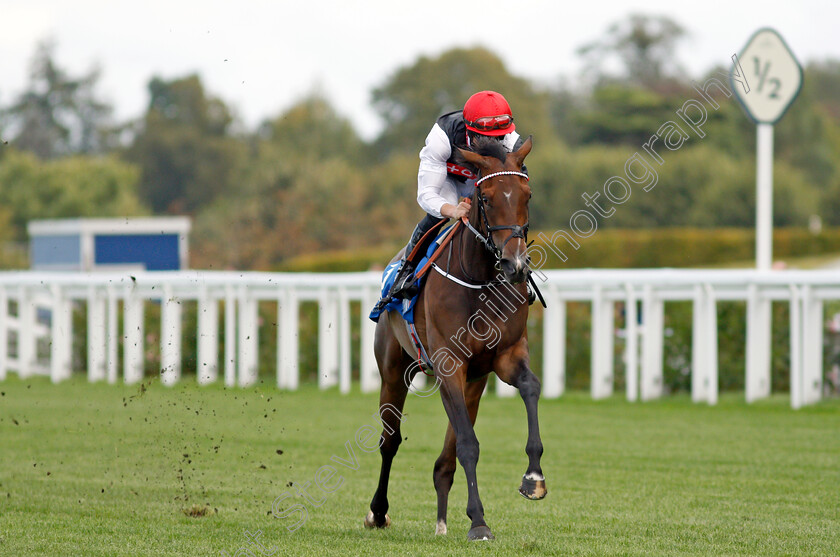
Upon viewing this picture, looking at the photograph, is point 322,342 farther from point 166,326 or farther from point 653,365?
point 653,365

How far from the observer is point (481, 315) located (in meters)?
5.12

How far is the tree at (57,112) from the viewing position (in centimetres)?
5938

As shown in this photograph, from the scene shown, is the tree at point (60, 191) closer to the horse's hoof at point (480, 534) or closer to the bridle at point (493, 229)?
the bridle at point (493, 229)

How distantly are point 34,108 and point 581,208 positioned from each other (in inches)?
1367

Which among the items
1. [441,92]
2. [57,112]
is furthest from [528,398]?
[57,112]

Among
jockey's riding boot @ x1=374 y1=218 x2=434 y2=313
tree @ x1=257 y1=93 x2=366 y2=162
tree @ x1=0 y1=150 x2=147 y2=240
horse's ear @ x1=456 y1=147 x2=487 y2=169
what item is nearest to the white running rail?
jockey's riding boot @ x1=374 y1=218 x2=434 y2=313

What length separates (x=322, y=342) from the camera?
44.3 ft

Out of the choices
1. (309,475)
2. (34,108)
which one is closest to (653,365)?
(309,475)

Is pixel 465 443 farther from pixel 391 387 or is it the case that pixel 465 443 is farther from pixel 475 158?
pixel 475 158

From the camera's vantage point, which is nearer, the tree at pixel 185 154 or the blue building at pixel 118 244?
the blue building at pixel 118 244

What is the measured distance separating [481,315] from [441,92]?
168 feet

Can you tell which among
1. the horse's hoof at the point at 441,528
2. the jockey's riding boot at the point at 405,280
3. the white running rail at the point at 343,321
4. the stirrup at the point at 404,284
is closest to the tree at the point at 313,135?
the white running rail at the point at 343,321

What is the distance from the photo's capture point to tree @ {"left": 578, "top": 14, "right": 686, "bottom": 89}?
56.1m

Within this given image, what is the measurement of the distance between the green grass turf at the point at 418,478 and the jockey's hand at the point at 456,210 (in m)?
1.49
